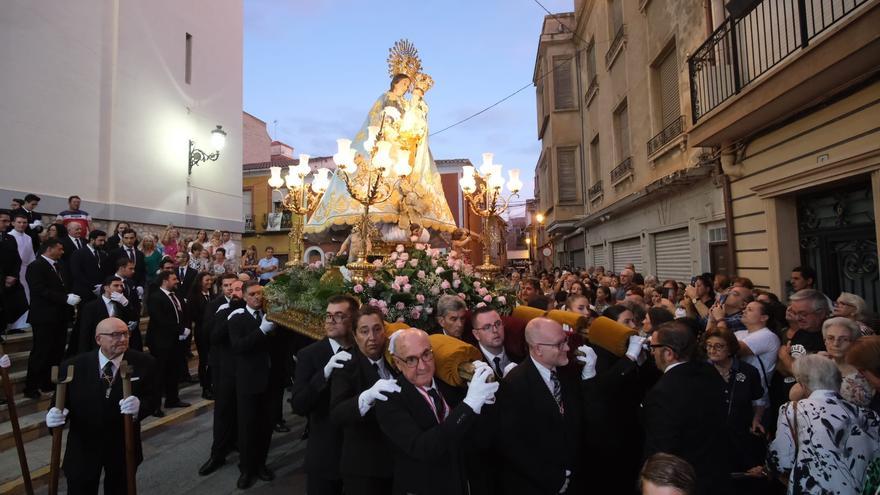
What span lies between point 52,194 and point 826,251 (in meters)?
12.4

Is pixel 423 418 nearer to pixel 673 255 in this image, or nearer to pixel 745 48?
pixel 745 48

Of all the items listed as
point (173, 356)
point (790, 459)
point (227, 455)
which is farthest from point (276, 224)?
point (790, 459)

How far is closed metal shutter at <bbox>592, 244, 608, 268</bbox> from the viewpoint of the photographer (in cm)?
1578

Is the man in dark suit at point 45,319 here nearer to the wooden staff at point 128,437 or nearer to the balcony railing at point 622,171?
the wooden staff at point 128,437

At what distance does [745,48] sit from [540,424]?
280 inches

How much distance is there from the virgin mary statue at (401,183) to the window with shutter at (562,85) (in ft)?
45.0

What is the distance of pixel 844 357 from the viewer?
2.72 m

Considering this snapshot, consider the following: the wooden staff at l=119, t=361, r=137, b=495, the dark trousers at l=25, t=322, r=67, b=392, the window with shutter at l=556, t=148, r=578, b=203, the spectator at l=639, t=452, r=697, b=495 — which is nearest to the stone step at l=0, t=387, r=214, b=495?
the dark trousers at l=25, t=322, r=67, b=392

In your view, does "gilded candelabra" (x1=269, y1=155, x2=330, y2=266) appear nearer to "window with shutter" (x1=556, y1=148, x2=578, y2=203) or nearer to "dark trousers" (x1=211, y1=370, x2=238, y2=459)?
"dark trousers" (x1=211, y1=370, x2=238, y2=459)

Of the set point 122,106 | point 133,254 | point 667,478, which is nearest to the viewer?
point 667,478

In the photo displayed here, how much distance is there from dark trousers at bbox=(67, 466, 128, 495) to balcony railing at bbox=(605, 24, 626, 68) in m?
12.9

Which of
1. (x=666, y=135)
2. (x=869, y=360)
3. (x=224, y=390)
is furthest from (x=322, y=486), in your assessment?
(x=666, y=135)

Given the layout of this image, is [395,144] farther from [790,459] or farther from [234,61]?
[234,61]

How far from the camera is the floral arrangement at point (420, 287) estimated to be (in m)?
4.19
